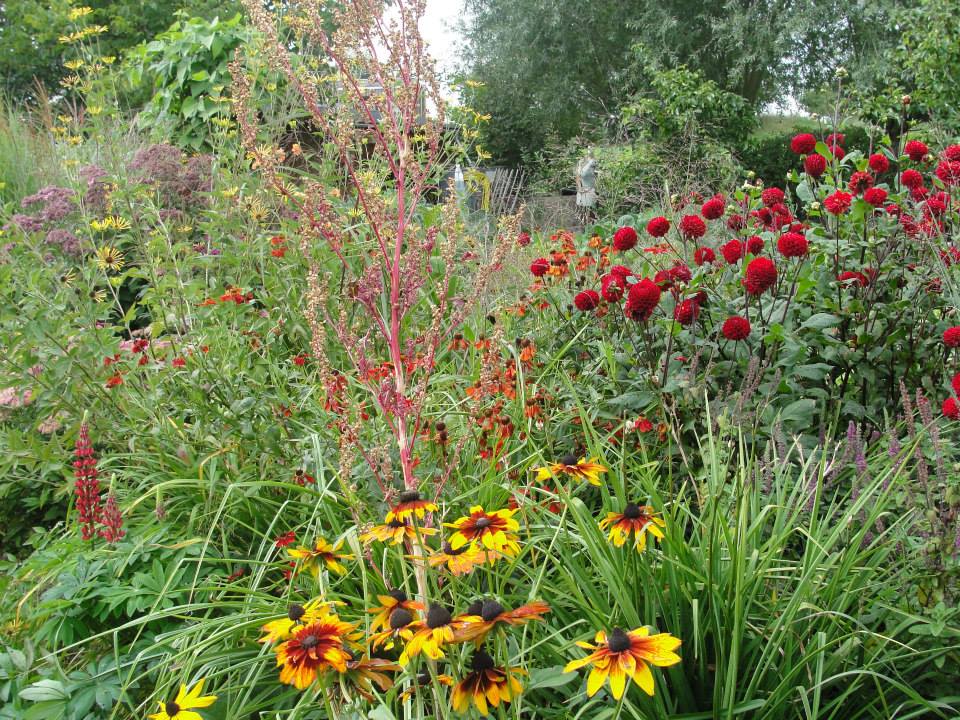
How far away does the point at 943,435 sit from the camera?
2486mm

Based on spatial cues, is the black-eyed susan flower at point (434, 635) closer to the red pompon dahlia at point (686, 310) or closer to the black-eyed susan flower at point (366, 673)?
the black-eyed susan flower at point (366, 673)

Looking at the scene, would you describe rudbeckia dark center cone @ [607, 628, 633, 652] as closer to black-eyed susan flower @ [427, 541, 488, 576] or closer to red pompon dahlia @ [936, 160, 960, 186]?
black-eyed susan flower @ [427, 541, 488, 576]

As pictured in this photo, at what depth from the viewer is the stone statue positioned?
28.4 ft

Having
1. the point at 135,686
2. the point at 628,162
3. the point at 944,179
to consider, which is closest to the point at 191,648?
the point at 135,686

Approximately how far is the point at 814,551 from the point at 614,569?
44 cm

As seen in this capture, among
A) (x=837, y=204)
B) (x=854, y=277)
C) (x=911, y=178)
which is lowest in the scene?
(x=854, y=277)

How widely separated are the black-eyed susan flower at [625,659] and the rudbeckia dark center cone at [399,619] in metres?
0.25

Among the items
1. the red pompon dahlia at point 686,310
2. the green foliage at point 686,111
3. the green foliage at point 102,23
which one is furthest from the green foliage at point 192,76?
the green foliage at point 102,23

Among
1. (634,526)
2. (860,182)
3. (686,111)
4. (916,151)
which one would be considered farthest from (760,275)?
(686,111)

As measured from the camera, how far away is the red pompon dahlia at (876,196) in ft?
8.63

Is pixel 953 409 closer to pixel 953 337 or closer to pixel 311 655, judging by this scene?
pixel 953 337

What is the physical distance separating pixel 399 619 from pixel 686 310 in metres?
1.75

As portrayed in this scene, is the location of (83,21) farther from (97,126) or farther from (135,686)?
(135,686)

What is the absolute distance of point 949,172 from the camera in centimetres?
300
